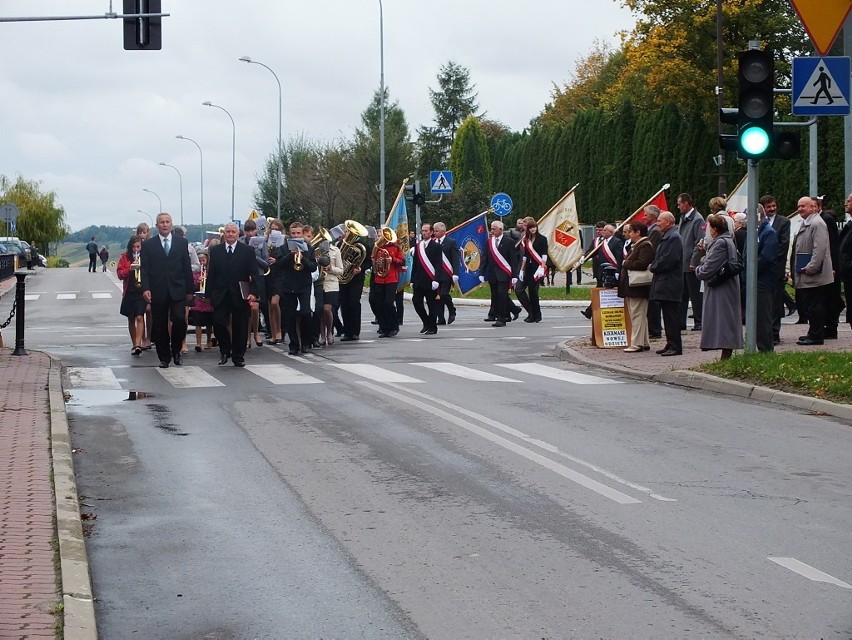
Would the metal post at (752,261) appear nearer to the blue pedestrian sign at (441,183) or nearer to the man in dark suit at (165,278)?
the man in dark suit at (165,278)

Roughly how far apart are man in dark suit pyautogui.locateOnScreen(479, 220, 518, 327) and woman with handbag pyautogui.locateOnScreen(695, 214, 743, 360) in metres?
9.89

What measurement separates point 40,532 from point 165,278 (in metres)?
10.8

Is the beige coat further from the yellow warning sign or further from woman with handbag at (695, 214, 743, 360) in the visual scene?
the yellow warning sign

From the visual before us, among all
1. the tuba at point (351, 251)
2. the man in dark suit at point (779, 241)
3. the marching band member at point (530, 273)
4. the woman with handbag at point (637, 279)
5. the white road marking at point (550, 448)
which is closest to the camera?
the white road marking at point (550, 448)

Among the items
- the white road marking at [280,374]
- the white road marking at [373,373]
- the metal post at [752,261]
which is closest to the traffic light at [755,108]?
the metal post at [752,261]

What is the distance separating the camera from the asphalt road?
5.87m

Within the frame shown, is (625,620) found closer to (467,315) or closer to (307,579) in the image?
(307,579)

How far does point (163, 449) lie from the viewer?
10.5 meters

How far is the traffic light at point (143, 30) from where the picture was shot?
76.7ft

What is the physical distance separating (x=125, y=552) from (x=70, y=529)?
340 millimetres

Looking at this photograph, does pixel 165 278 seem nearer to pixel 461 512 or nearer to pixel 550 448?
pixel 550 448

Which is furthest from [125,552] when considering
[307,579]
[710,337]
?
[710,337]

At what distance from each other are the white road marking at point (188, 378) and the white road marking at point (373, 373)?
5.67 ft

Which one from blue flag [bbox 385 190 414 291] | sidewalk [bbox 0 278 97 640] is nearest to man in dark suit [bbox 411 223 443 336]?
blue flag [bbox 385 190 414 291]
